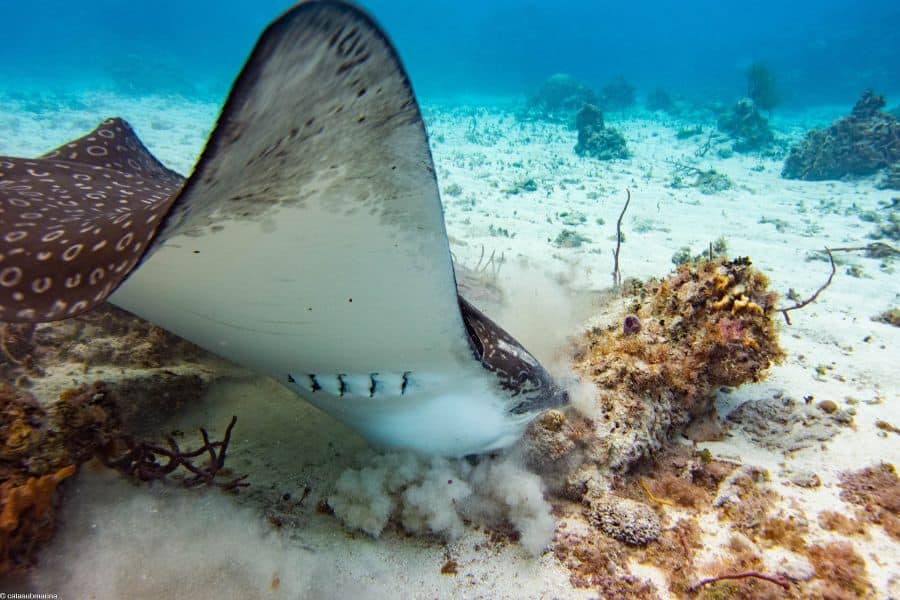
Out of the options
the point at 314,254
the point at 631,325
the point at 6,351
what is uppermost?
the point at 314,254

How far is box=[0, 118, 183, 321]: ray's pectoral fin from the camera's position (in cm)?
126

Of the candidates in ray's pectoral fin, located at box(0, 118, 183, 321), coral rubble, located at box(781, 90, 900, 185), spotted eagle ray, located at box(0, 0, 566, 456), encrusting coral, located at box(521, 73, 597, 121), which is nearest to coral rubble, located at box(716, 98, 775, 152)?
coral rubble, located at box(781, 90, 900, 185)

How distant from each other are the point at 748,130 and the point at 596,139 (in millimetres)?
8712

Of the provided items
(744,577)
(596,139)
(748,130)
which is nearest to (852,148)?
(748,130)

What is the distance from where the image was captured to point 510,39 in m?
73.9

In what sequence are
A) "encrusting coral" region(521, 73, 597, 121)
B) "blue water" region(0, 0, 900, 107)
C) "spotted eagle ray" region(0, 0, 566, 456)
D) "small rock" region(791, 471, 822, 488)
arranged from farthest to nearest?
"blue water" region(0, 0, 900, 107) < "encrusting coral" region(521, 73, 597, 121) < "small rock" region(791, 471, 822, 488) < "spotted eagle ray" region(0, 0, 566, 456)

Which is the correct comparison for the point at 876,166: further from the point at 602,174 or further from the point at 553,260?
the point at 553,260

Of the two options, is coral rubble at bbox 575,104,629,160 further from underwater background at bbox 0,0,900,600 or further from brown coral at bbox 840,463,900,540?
brown coral at bbox 840,463,900,540

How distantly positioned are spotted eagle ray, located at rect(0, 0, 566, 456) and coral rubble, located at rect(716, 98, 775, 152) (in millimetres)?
22528

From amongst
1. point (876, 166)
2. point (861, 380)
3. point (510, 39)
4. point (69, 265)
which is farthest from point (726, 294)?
point (510, 39)

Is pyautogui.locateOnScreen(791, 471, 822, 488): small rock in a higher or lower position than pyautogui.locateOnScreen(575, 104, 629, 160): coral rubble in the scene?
lower

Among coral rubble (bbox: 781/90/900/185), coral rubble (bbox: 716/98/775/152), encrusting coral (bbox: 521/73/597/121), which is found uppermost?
encrusting coral (bbox: 521/73/597/121)

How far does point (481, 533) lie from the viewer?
2324mm

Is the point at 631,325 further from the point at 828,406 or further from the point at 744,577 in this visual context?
the point at 828,406
